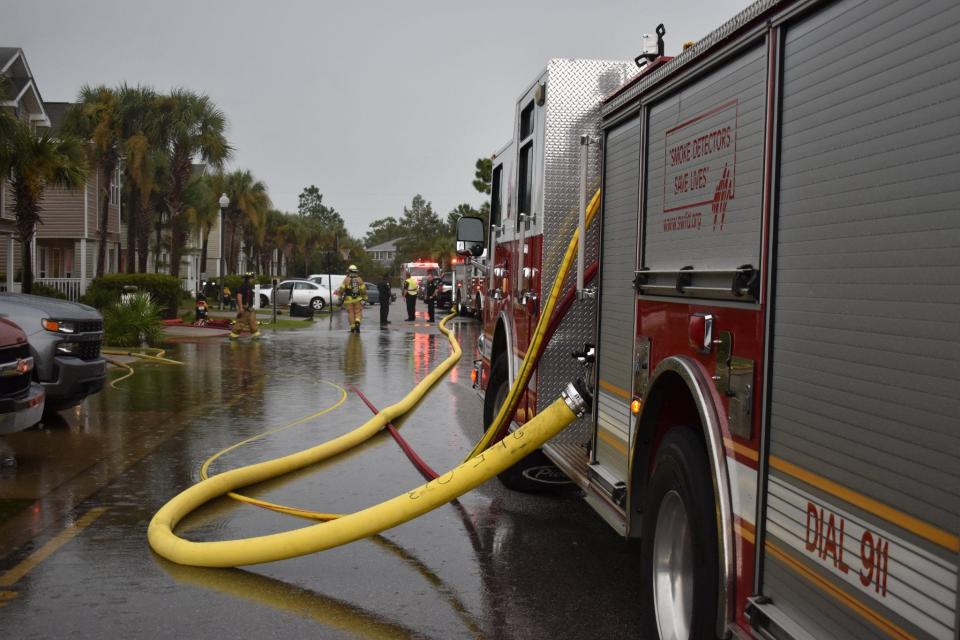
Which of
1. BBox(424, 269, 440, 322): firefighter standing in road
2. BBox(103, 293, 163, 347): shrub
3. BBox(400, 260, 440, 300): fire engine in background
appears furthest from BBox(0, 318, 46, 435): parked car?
BBox(400, 260, 440, 300): fire engine in background

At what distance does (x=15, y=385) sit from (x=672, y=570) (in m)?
5.90

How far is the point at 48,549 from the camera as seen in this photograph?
6.02 meters

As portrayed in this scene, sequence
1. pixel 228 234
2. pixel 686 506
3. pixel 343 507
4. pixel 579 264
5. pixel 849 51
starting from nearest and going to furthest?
pixel 849 51 < pixel 686 506 < pixel 579 264 < pixel 343 507 < pixel 228 234

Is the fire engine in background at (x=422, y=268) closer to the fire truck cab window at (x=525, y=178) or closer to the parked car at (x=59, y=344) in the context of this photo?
the parked car at (x=59, y=344)

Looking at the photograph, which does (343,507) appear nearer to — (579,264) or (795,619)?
(579,264)

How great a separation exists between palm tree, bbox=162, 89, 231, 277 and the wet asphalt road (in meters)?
29.8

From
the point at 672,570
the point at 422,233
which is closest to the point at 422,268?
the point at 672,570

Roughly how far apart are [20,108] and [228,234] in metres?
36.4

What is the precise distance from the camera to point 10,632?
4.66m

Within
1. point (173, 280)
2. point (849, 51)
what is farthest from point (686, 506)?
point (173, 280)

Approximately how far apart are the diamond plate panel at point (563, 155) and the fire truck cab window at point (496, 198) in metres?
2.13

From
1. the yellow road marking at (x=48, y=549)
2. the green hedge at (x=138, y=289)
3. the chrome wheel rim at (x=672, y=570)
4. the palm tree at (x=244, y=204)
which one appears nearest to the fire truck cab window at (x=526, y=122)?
the chrome wheel rim at (x=672, y=570)

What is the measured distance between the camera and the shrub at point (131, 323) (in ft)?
65.7

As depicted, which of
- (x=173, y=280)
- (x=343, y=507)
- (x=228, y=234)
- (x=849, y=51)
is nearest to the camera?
(x=849, y=51)
